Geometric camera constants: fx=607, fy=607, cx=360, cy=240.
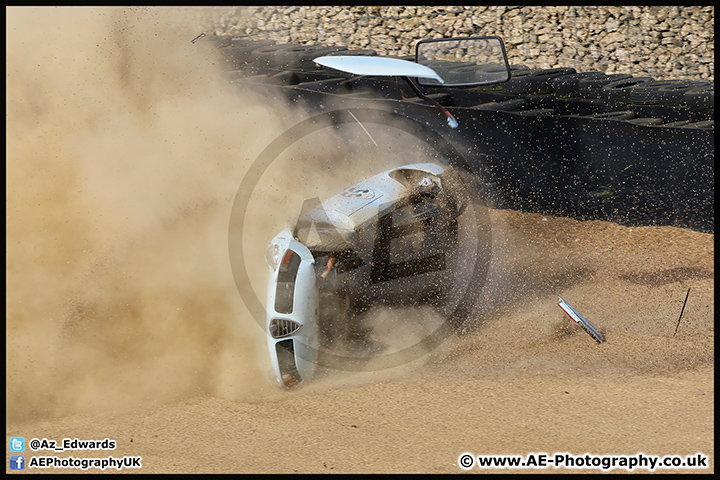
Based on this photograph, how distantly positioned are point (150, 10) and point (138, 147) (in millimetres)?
2390

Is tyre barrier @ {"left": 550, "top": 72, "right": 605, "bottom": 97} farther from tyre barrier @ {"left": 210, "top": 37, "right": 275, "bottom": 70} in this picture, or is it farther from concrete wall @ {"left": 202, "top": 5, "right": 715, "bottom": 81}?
concrete wall @ {"left": 202, "top": 5, "right": 715, "bottom": 81}

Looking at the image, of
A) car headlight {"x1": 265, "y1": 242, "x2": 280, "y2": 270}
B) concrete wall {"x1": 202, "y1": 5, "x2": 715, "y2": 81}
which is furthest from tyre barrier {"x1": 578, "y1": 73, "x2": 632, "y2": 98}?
concrete wall {"x1": 202, "y1": 5, "x2": 715, "y2": 81}

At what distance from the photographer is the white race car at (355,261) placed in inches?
217

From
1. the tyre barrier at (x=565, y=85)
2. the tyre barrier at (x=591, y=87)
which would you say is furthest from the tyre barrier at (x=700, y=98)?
the tyre barrier at (x=565, y=85)

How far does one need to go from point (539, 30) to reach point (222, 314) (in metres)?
10.8

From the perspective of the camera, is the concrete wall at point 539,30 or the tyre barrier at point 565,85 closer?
the tyre barrier at point 565,85

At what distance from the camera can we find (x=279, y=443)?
482 cm

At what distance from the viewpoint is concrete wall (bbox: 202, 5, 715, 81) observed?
1314 centimetres

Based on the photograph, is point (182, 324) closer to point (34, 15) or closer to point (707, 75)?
point (34, 15)

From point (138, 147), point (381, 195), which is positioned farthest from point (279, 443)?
point (138, 147)

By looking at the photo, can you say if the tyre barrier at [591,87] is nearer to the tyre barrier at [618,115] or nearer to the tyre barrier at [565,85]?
the tyre barrier at [565,85]

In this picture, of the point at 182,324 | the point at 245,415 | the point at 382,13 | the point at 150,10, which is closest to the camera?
the point at 245,415

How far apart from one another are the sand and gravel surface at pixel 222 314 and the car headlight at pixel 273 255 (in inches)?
35.5

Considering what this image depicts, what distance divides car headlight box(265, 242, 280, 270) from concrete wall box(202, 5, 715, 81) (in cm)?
973
